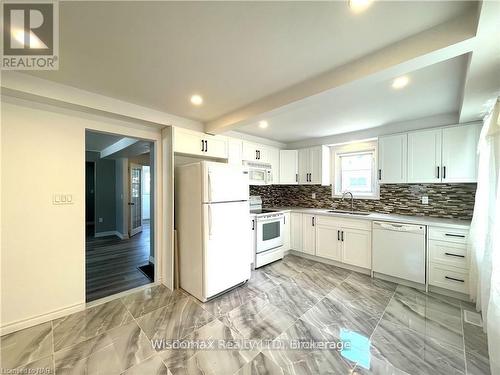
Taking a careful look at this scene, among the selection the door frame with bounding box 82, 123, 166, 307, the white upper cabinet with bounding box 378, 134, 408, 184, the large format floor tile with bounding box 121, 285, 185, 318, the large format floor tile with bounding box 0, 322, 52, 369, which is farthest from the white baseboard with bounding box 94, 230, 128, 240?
the white upper cabinet with bounding box 378, 134, 408, 184

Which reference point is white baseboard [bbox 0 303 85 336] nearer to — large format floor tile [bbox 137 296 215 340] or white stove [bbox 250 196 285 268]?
large format floor tile [bbox 137 296 215 340]

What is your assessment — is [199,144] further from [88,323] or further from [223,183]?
[88,323]

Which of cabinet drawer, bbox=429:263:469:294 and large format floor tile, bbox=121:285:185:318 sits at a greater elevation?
cabinet drawer, bbox=429:263:469:294

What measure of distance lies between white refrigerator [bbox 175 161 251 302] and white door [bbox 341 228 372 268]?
166 cm

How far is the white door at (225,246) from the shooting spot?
8.00ft

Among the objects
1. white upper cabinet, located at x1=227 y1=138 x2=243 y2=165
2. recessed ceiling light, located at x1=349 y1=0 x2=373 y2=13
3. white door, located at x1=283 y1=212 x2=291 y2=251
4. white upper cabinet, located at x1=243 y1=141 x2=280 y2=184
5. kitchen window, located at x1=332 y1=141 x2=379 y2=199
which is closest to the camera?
recessed ceiling light, located at x1=349 y1=0 x2=373 y2=13

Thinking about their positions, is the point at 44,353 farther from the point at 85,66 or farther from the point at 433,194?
the point at 433,194

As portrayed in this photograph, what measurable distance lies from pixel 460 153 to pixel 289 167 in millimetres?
2578

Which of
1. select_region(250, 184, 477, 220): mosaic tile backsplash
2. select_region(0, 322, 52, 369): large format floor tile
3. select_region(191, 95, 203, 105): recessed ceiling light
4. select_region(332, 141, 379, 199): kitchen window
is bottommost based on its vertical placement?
select_region(0, 322, 52, 369): large format floor tile

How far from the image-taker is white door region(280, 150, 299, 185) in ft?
14.1

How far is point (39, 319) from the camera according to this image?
2.03m

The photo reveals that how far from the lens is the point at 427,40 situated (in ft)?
4.34

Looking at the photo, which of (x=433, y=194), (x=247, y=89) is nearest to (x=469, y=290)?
(x=433, y=194)

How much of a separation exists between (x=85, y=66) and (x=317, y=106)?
242 cm
